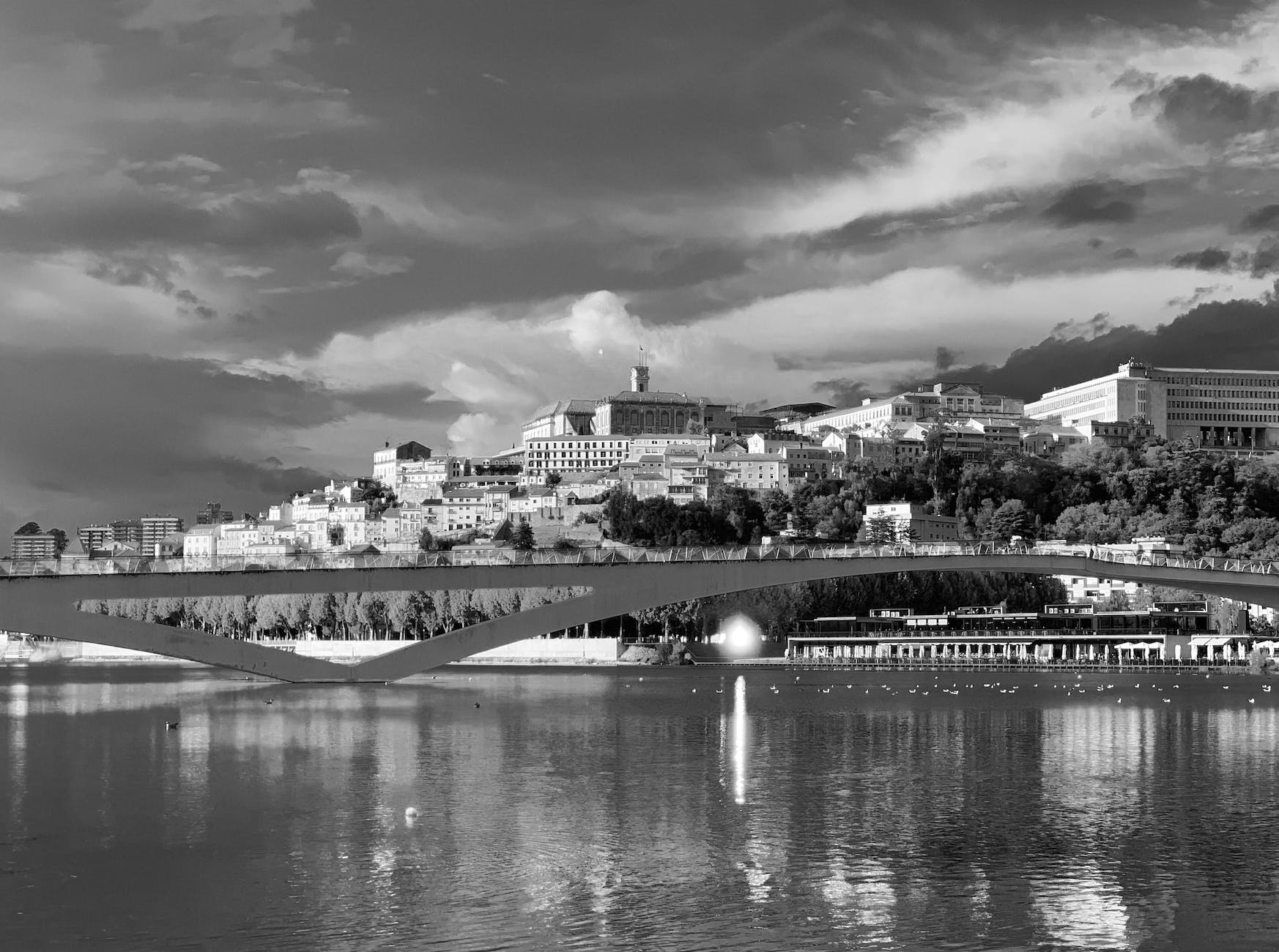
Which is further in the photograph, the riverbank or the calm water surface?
the riverbank

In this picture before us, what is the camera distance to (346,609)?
106125mm

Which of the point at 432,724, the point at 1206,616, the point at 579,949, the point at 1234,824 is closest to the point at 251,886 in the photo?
the point at 579,949

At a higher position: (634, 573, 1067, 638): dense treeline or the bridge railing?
the bridge railing

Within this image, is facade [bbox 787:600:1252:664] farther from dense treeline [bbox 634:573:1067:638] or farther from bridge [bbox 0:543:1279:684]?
bridge [bbox 0:543:1279:684]

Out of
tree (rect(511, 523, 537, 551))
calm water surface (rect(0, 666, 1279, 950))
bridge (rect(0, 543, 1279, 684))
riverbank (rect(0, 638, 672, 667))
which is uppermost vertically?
tree (rect(511, 523, 537, 551))

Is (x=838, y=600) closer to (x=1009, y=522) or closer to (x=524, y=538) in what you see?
(x=1009, y=522)

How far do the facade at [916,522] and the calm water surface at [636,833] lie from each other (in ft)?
360

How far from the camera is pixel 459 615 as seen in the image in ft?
343

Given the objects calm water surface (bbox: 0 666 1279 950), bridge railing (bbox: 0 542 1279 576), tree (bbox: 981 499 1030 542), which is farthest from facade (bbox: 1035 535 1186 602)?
calm water surface (bbox: 0 666 1279 950)

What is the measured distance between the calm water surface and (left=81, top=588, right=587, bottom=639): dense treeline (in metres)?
49.8

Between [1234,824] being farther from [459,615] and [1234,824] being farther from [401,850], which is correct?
[459,615]

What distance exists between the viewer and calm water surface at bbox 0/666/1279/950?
21062mm

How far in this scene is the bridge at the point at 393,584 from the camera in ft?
168

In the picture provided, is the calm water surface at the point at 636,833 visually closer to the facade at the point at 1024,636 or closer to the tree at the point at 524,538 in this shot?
the facade at the point at 1024,636
